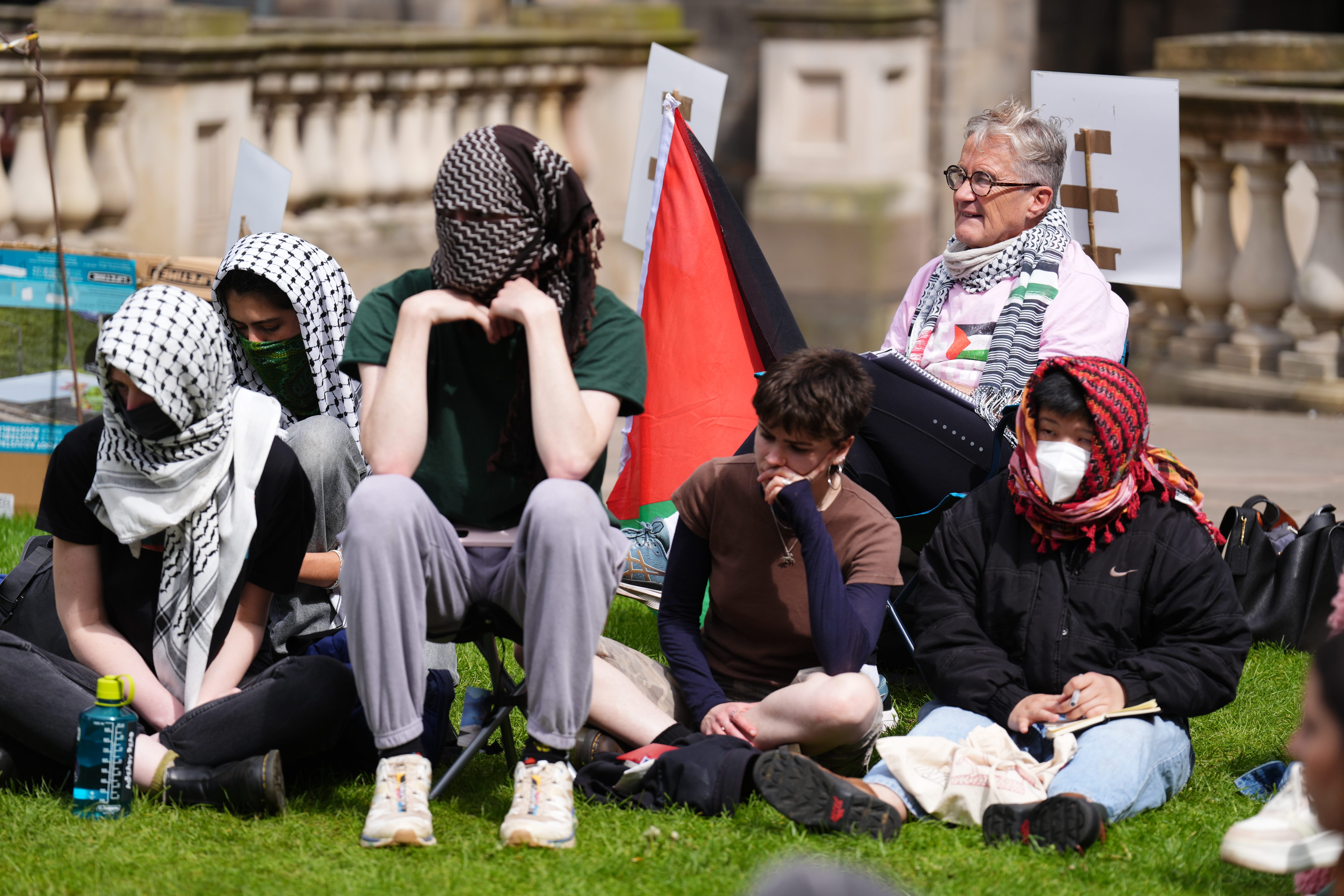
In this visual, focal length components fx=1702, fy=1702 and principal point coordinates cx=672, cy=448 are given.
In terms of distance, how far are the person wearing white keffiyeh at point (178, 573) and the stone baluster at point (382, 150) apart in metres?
6.58

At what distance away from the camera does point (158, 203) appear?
8.64 m

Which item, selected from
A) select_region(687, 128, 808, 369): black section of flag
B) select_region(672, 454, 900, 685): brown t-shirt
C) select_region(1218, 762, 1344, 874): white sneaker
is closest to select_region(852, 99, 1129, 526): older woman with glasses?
select_region(687, 128, 808, 369): black section of flag

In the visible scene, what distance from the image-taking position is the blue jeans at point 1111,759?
3.64m

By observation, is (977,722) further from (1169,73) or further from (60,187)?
(1169,73)

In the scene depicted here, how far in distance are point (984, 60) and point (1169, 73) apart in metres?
3.93

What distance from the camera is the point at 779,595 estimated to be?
13.1ft

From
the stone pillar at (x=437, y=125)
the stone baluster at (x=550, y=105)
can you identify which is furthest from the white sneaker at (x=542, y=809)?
the stone baluster at (x=550, y=105)

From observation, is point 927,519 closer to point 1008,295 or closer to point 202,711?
point 1008,295

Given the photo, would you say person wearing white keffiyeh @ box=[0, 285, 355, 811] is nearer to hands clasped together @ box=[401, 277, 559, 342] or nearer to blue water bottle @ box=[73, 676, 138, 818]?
blue water bottle @ box=[73, 676, 138, 818]

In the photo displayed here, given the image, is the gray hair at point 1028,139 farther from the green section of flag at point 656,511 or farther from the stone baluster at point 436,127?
the stone baluster at point 436,127

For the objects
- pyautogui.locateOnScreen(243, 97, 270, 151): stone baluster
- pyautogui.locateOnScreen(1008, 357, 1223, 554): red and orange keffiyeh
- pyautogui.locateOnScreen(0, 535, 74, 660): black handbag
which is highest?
pyautogui.locateOnScreen(243, 97, 270, 151): stone baluster

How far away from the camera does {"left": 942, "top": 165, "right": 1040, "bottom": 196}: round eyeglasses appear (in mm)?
4734

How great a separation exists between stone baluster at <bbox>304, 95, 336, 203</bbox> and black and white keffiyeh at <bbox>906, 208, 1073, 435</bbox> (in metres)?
5.72

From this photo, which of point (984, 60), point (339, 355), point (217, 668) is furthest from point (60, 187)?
point (984, 60)
